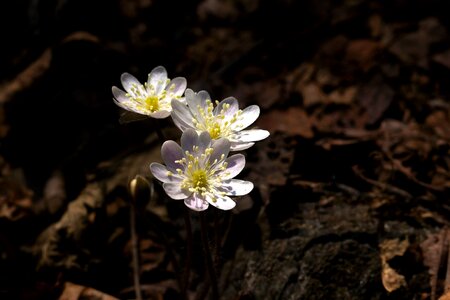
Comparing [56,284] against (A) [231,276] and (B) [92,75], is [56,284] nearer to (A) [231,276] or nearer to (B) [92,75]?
(A) [231,276]

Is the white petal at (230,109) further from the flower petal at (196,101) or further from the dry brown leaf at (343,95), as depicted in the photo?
the dry brown leaf at (343,95)

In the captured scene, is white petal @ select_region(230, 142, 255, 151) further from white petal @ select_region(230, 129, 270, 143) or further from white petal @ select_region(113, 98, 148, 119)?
white petal @ select_region(113, 98, 148, 119)

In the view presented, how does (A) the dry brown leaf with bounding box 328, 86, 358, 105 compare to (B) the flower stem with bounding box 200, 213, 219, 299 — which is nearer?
(B) the flower stem with bounding box 200, 213, 219, 299

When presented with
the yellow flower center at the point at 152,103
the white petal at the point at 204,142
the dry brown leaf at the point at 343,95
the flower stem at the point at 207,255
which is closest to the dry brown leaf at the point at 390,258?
the flower stem at the point at 207,255

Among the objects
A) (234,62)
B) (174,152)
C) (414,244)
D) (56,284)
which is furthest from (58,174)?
(414,244)

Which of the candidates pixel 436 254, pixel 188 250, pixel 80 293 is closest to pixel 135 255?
pixel 80 293

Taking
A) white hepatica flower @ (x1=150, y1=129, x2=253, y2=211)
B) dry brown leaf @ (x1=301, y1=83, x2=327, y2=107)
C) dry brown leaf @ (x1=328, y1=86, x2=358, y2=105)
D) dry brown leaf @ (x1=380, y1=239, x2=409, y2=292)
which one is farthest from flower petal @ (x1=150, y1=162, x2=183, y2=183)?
dry brown leaf @ (x1=328, y1=86, x2=358, y2=105)
